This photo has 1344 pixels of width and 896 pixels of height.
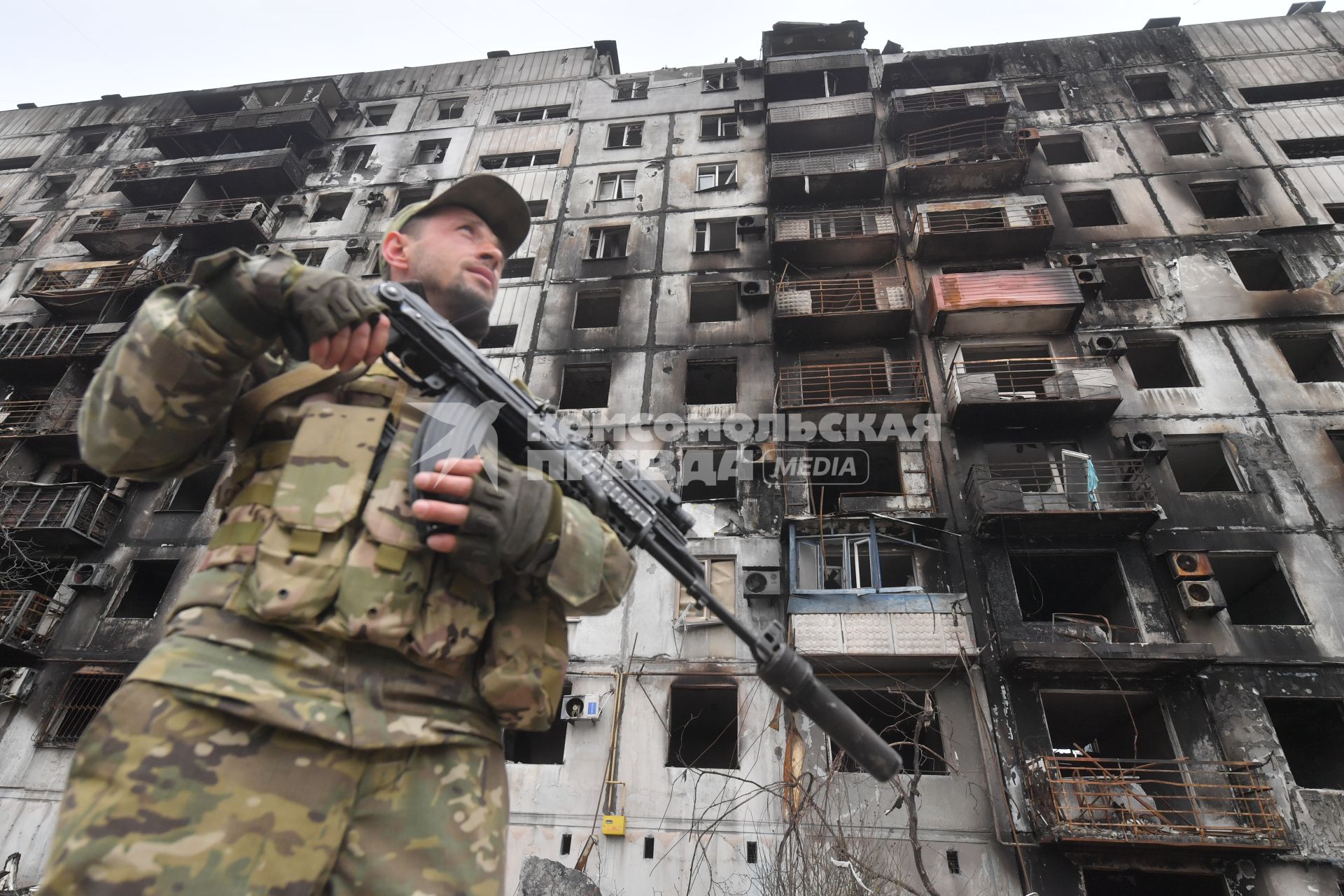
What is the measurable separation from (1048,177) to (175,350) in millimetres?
23090

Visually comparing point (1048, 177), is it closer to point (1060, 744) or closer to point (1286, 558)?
point (1286, 558)

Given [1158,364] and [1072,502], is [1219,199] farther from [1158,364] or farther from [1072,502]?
[1072,502]

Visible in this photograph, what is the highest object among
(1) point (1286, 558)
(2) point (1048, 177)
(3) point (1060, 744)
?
(2) point (1048, 177)

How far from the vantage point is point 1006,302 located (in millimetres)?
15883

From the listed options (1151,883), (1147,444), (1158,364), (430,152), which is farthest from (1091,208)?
(430,152)

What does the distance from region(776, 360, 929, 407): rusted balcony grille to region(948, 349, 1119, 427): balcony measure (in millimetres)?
880

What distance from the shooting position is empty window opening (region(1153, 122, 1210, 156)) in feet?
66.6

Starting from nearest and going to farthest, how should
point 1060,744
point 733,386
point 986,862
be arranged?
point 986,862 → point 1060,744 → point 733,386

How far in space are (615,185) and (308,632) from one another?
22.2 m

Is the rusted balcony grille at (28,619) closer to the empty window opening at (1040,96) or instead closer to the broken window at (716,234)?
the broken window at (716,234)

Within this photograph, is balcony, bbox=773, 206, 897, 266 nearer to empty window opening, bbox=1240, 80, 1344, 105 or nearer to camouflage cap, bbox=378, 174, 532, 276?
empty window opening, bbox=1240, 80, 1344, 105

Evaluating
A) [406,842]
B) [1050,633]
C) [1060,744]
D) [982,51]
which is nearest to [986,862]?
[1050,633]

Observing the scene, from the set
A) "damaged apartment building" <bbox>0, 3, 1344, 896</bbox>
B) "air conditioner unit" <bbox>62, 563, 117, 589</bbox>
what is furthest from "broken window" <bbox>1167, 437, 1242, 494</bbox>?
"air conditioner unit" <bbox>62, 563, 117, 589</bbox>

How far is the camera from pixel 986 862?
35.1ft
